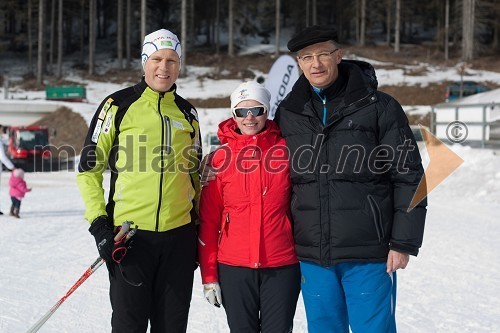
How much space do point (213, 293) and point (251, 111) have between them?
1.04 metres

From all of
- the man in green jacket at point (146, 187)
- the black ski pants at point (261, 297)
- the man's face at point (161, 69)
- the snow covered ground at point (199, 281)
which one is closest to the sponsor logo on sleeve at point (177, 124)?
the man in green jacket at point (146, 187)

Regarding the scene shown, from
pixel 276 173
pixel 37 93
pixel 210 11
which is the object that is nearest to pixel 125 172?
pixel 276 173

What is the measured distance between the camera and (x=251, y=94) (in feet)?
9.84

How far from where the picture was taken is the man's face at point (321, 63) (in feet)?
9.41

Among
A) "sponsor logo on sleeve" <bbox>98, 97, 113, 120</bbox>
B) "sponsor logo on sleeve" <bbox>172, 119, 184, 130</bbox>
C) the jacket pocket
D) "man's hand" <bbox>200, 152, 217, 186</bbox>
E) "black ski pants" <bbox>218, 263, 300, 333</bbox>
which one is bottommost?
"black ski pants" <bbox>218, 263, 300, 333</bbox>

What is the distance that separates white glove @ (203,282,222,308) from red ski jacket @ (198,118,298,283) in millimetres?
28

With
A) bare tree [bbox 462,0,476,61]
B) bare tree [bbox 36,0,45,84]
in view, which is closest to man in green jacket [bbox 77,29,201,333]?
bare tree [bbox 36,0,45,84]

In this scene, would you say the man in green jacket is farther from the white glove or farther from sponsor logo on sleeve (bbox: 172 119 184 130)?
the white glove

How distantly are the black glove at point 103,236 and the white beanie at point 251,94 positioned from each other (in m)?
0.95

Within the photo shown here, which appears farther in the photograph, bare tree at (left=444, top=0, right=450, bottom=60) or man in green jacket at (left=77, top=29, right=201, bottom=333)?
bare tree at (left=444, top=0, right=450, bottom=60)

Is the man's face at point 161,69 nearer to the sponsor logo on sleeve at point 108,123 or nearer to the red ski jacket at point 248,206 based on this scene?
the sponsor logo on sleeve at point 108,123

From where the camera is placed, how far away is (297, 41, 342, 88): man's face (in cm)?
287

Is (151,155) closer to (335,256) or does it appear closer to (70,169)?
(335,256)

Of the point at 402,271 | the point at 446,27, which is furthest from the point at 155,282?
the point at 446,27
